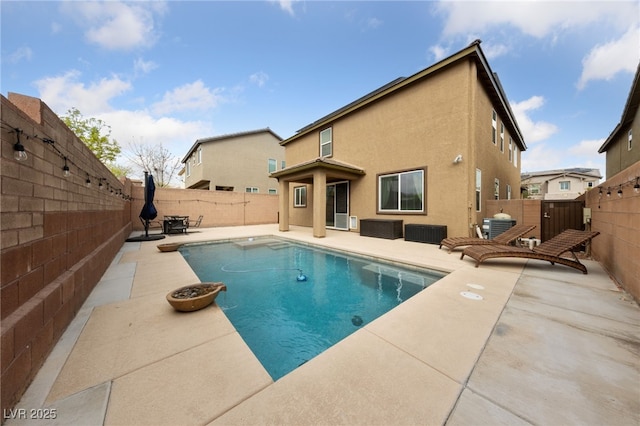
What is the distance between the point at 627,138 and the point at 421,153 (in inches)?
461

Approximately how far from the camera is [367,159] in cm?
1023

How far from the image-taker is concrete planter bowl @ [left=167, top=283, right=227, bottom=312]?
2742 millimetres

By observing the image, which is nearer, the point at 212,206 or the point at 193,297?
the point at 193,297

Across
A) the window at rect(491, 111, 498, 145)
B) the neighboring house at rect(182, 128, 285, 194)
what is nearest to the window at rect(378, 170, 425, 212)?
the window at rect(491, 111, 498, 145)

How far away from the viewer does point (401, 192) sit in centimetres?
Answer: 895

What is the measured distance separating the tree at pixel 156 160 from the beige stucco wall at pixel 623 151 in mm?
33014

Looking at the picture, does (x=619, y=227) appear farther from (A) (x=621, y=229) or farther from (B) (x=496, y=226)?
(B) (x=496, y=226)

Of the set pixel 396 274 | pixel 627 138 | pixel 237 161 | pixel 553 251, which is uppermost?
pixel 237 161

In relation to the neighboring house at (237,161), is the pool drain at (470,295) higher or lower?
lower

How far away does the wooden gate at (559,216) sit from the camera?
680 centimetres

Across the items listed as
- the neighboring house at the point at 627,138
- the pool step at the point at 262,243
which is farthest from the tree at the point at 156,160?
the neighboring house at the point at 627,138

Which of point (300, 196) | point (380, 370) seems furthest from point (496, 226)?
point (300, 196)

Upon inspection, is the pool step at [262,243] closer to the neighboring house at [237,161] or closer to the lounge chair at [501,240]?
the lounge chair at [501,240]

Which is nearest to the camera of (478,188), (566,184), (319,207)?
(478,188)
